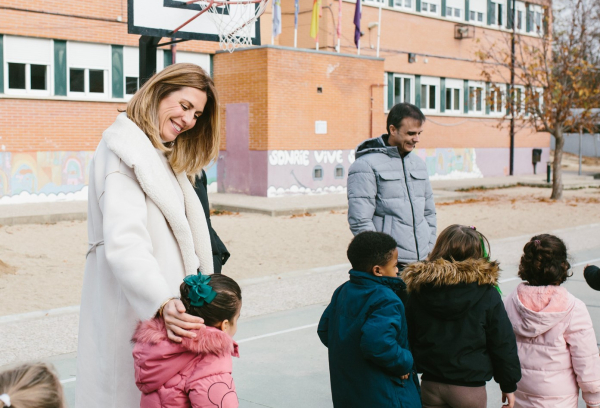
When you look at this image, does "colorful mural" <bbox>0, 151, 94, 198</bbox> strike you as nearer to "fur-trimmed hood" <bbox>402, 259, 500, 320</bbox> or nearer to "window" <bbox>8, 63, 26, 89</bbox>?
"window" <bbox>8, 63, 26, 89</bbox>

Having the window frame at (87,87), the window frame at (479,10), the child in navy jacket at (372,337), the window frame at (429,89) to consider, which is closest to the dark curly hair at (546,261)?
the child in navy jacket at (372,337)

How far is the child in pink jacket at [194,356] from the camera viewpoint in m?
2.67

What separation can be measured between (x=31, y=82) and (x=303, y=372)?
1722 centimetres

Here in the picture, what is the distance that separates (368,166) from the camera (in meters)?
5.24

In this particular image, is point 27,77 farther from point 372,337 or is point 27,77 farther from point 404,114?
point 372,337

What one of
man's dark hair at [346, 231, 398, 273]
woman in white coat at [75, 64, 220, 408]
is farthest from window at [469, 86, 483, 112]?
woman in white coat at [75, 64, 220, 408]

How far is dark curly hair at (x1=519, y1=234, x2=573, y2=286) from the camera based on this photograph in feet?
13.5

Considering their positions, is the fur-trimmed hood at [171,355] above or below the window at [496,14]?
below

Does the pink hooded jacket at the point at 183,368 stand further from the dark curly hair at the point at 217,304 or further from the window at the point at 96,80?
the window at the point at 96,80

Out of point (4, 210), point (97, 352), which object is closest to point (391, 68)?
point (4, 210)

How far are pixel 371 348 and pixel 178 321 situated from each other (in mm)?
1125

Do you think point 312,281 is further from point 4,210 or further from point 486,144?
point 486,144

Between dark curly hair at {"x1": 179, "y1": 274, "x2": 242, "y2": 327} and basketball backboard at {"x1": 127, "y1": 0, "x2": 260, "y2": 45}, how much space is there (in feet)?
24.4

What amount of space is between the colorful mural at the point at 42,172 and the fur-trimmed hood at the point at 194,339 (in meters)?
19.3
